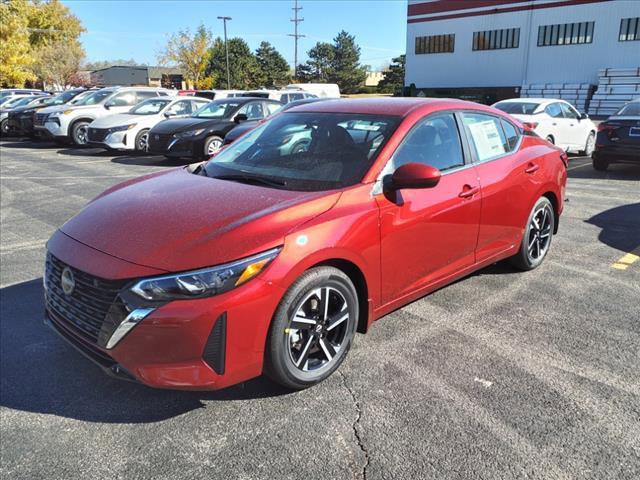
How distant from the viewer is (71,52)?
5069cm

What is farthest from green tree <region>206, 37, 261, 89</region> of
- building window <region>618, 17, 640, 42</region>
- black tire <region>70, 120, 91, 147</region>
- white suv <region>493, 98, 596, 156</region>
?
white suv <region>493, 98, 596, 156</region>

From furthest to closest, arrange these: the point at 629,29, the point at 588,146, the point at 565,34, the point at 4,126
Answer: the point at 565,34, the point at 629,29, the point at 4,126, the point at 588,146

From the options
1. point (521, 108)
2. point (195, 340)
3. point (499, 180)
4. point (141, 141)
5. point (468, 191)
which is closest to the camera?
point (195, 340)

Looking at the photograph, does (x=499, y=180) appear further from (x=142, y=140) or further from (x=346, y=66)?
(x=346, y=66)

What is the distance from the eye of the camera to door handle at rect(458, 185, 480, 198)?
3953 millimetres

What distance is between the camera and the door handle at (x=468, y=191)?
13.0 ft

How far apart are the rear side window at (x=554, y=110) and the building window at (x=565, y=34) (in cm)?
3250

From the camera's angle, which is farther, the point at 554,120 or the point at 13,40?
the point at 13,40

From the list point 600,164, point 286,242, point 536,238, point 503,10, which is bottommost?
point 600,164

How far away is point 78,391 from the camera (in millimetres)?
3156

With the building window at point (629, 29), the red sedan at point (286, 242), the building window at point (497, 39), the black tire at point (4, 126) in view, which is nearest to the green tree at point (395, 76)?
the building window at point (497, 39)

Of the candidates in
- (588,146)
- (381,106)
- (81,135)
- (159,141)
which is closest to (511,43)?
(588,146)

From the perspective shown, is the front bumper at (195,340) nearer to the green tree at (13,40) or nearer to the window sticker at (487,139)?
the window sticker at (487,139)

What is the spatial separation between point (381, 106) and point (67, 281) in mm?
2468
